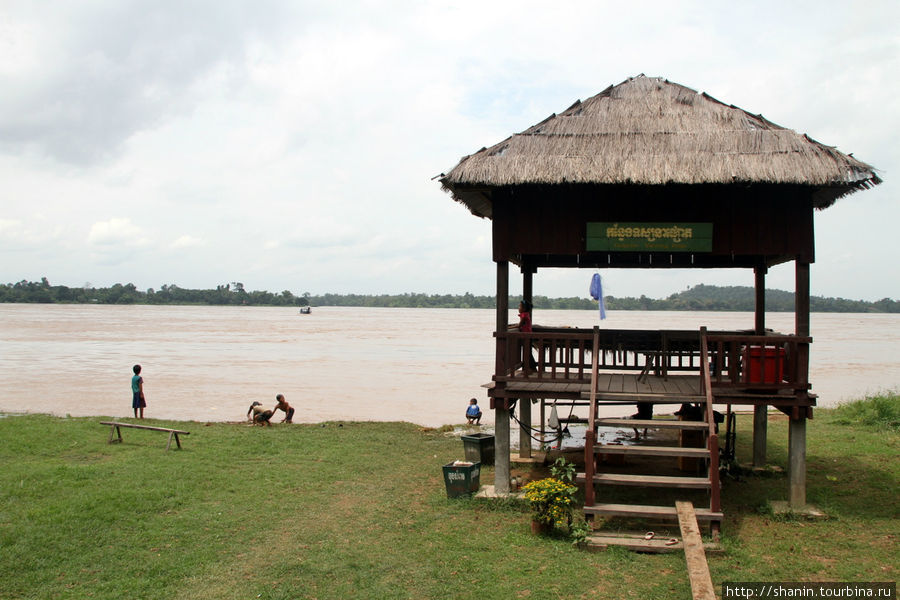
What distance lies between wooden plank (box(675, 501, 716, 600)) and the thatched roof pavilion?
1696 millimetres

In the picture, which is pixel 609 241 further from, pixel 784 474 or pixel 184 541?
pixel 184 541

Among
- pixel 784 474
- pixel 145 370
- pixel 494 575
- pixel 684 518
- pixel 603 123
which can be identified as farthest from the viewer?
pixel 145 370

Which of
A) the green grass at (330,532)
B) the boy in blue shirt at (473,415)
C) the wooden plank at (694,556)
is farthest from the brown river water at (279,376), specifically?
the wooden plank at (694,556)

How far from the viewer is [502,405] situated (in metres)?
9.84

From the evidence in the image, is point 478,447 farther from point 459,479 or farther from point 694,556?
point 694,556

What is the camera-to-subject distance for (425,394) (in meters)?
26.6

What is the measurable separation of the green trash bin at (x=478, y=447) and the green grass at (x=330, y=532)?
16.8 inches

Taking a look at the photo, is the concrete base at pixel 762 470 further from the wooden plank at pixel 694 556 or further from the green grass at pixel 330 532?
the wooden plank at pixel 694 556

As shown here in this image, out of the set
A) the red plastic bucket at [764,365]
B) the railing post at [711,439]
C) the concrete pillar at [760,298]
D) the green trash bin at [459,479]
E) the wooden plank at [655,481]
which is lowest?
the green trash bin at [459,479]

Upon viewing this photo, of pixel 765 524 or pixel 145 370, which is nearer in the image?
pixel 765 524

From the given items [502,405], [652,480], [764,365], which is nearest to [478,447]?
[502,405]

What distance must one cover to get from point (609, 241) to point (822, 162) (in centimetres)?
286

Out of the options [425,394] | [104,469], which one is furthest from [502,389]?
[425,394]

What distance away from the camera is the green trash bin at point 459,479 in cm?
972
